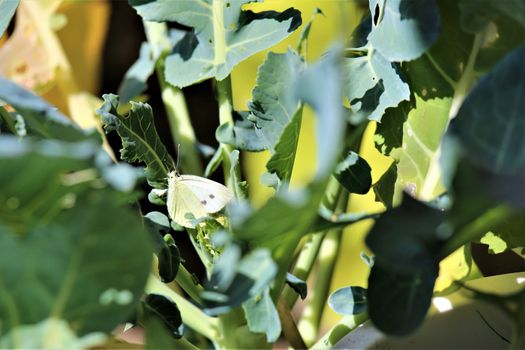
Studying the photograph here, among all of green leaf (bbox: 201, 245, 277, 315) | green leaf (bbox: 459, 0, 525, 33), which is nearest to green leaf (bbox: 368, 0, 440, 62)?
green leaf (bbox: 459, 0, 525, 33)

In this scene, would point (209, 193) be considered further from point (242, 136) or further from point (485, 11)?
point (485, 11)

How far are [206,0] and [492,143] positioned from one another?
20cm

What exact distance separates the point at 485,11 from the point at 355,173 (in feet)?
0.25

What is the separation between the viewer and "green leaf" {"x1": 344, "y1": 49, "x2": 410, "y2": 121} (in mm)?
285

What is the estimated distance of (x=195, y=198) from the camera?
0.31 meters

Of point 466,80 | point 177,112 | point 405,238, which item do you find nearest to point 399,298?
point 405,238

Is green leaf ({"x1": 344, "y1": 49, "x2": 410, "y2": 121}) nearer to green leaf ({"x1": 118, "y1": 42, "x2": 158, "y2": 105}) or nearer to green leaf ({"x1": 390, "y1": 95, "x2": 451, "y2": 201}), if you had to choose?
green leaf ({"x1": 390, "y1": 95, "x2": 451, "y2": 201})

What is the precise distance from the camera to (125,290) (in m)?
0.17

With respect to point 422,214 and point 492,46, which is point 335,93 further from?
point 492,46

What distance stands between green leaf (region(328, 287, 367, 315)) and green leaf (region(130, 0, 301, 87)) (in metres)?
0.12

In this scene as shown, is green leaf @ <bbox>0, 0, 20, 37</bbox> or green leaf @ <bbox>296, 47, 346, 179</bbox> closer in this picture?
green leaf @ <bbox>296, 47, 346, 179</bbox>

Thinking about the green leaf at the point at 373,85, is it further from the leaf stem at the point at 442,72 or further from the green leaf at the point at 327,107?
the green leaf at the point at 327,107

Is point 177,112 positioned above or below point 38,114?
below

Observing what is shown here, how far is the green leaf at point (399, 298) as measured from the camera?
188 millimetres
